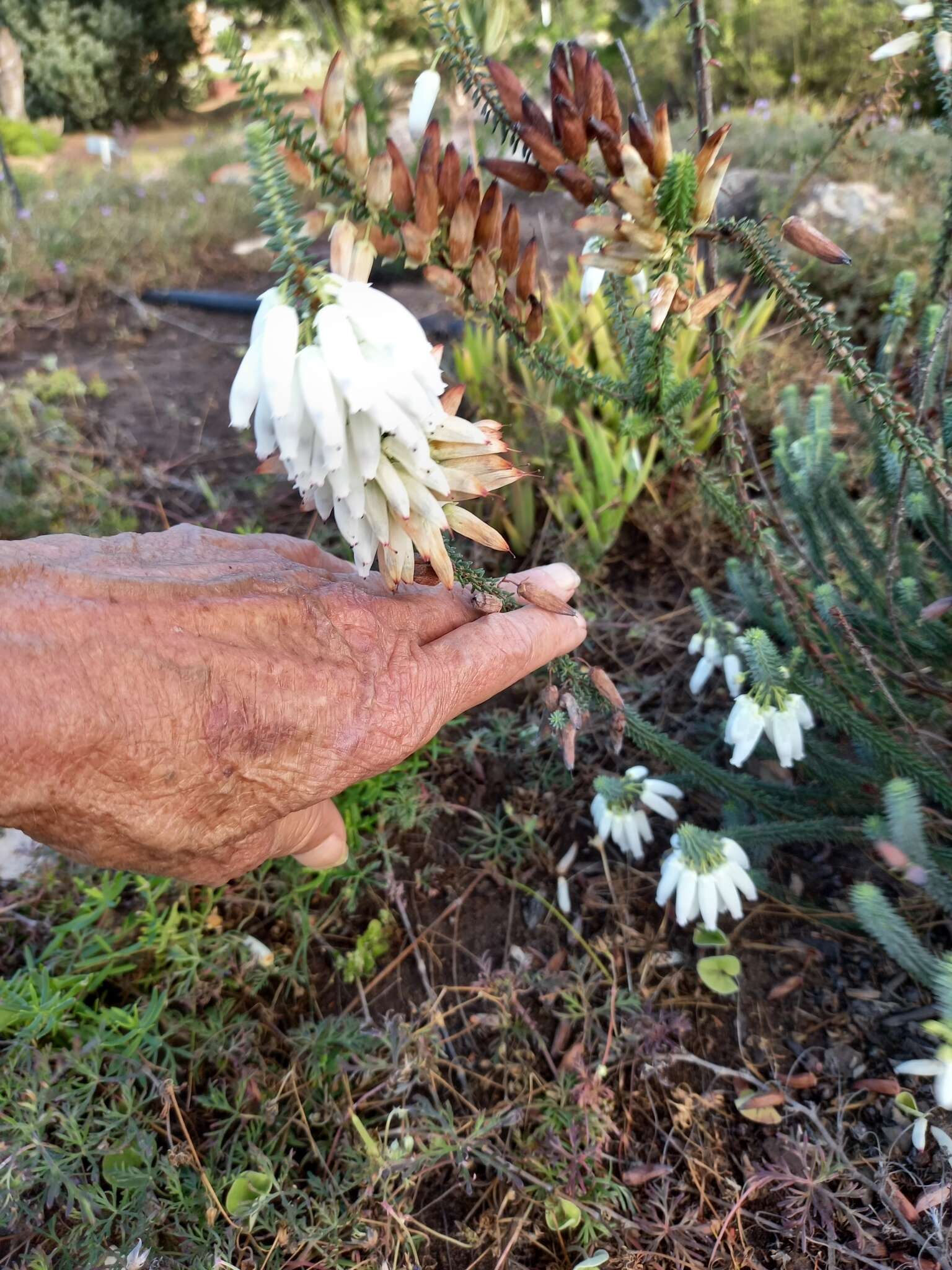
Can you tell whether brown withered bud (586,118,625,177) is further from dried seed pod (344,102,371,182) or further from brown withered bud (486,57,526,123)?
dried seed pod (344,102,371,182)

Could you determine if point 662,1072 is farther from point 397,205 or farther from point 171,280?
point 171,280

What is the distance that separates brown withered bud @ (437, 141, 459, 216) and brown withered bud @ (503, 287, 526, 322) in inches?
6.8

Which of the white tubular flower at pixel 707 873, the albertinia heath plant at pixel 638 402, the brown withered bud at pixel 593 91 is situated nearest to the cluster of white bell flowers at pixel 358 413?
the albertinia heath plant at pixel 638 402

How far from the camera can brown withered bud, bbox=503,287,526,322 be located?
1.19 m

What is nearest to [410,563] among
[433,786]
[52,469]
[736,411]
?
[736,411]

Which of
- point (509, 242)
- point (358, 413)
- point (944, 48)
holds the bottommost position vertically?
point (358, 413)

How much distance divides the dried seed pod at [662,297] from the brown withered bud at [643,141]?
123 millimetres

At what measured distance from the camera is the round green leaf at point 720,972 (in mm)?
1562

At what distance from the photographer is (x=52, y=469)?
3164 millimetres

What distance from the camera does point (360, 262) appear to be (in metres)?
0.90

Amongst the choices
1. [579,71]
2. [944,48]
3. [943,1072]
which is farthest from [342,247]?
[943,1072]

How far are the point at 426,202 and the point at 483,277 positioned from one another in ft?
0.38

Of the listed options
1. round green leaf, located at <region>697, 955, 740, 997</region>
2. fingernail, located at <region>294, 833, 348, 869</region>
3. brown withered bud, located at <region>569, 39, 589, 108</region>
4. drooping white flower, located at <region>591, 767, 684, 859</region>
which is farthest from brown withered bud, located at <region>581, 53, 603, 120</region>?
round green leaf, located at <region>697, 955, 740, 997</region>

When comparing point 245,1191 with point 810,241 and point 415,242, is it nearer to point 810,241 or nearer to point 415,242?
point 415,242
